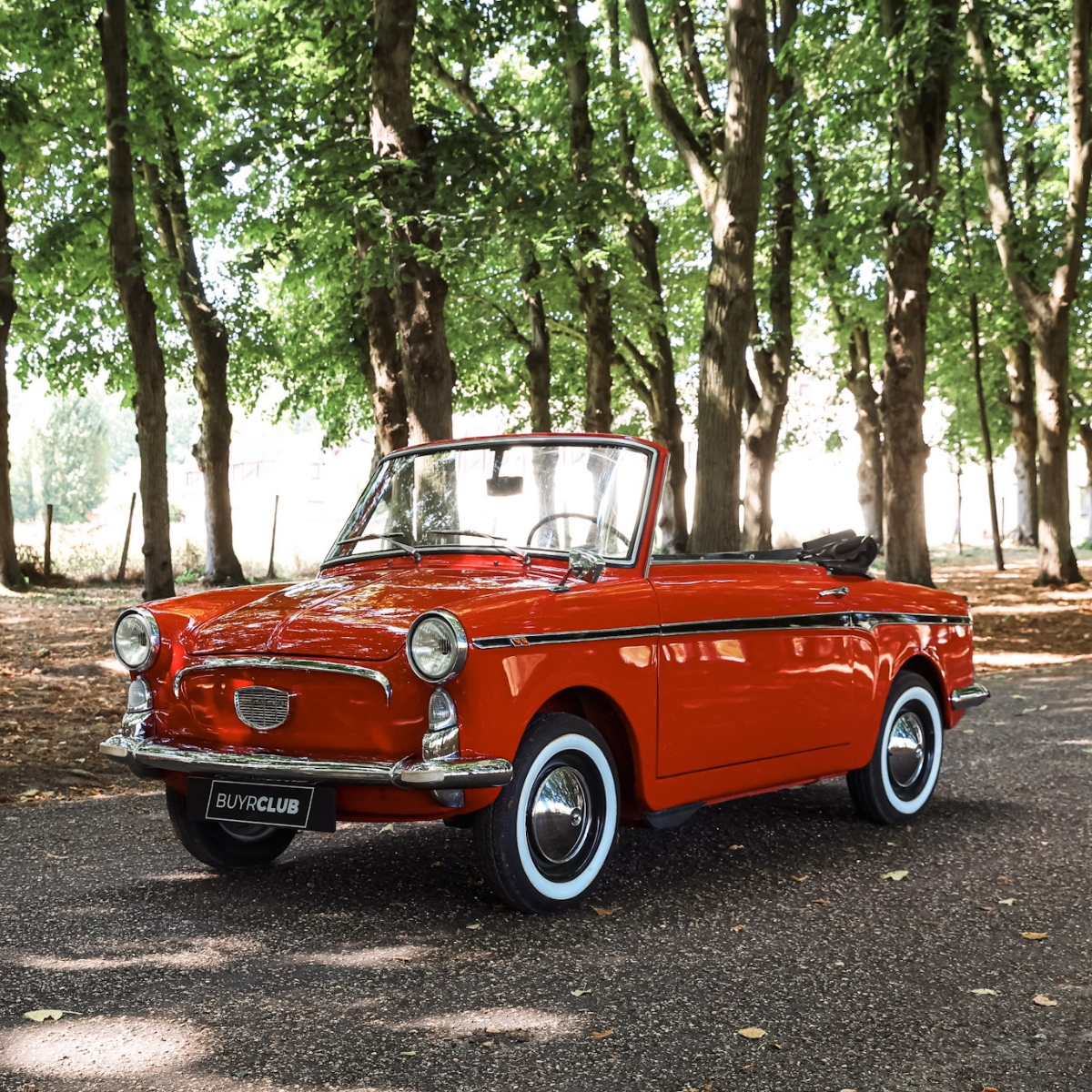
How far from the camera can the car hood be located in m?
4.99

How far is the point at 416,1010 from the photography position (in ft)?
13.1

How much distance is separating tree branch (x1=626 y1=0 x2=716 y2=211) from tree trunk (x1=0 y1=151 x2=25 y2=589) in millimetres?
9599

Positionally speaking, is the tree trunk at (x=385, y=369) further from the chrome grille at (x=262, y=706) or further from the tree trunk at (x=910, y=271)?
the chrome grille at (x=262, y=706)

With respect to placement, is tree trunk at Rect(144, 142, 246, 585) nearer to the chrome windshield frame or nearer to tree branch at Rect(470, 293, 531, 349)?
tree branch at Rect(470, 293, 531, 349)

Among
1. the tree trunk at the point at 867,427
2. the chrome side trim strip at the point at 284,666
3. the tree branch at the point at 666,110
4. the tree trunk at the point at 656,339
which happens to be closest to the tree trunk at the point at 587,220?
the tree branch at the point at 666,110

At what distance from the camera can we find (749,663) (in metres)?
5.90

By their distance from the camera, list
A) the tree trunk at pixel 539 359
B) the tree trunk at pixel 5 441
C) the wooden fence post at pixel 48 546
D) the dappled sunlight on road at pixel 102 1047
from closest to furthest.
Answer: the dappled sunlight on road at pixel 102 1047 < the tree trunk at pixel 5 441 < the wooden fence post at pixel 48 546 < the tree trunk at pixel 539 359

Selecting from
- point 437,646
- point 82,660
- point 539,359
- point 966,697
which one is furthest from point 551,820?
point 539,359

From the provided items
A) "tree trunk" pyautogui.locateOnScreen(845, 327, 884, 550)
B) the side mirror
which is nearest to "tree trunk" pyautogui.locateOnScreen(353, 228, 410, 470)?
the side mirror

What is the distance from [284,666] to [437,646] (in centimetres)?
64

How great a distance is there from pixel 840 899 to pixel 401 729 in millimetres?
1896

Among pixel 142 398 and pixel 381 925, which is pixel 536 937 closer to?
pixel 381 925

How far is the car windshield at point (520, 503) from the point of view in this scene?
5828 mm

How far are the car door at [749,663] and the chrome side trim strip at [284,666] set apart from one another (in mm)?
1237
